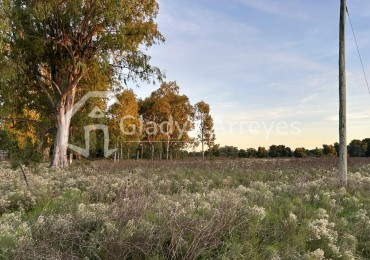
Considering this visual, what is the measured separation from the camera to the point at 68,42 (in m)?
21.9

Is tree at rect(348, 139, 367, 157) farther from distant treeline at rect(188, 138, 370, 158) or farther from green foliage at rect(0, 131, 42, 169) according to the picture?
green foliage at rect(0, 131, 42, 169)

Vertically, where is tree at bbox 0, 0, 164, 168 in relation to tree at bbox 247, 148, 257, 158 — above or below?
above

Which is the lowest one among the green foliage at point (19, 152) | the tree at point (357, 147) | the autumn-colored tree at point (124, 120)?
the green foliage at point (19, 152)

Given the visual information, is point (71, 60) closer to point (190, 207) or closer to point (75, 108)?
point (75, 108)

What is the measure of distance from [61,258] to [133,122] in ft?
132

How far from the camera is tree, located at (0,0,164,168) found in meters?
20.3

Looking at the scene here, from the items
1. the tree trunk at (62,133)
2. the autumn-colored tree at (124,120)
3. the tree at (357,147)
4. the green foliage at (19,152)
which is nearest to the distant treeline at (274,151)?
the tree at (357,147)

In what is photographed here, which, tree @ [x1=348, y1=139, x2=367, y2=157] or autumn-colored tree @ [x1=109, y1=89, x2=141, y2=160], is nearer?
autumn-colored tree @ [x1=109, y1=89, x2=141, y2=160]

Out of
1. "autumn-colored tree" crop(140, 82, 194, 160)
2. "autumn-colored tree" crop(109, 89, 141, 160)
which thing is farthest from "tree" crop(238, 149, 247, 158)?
"autumn-colored tree" crop(109, 89, 141, 160)

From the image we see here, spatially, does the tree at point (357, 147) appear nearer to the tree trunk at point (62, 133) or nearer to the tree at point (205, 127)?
the tree at point (205, 127)

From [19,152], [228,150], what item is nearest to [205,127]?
[228,150]

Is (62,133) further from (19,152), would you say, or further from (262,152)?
(262,152)

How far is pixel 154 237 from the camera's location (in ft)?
14.5

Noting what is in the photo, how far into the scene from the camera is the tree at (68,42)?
20.3 m
